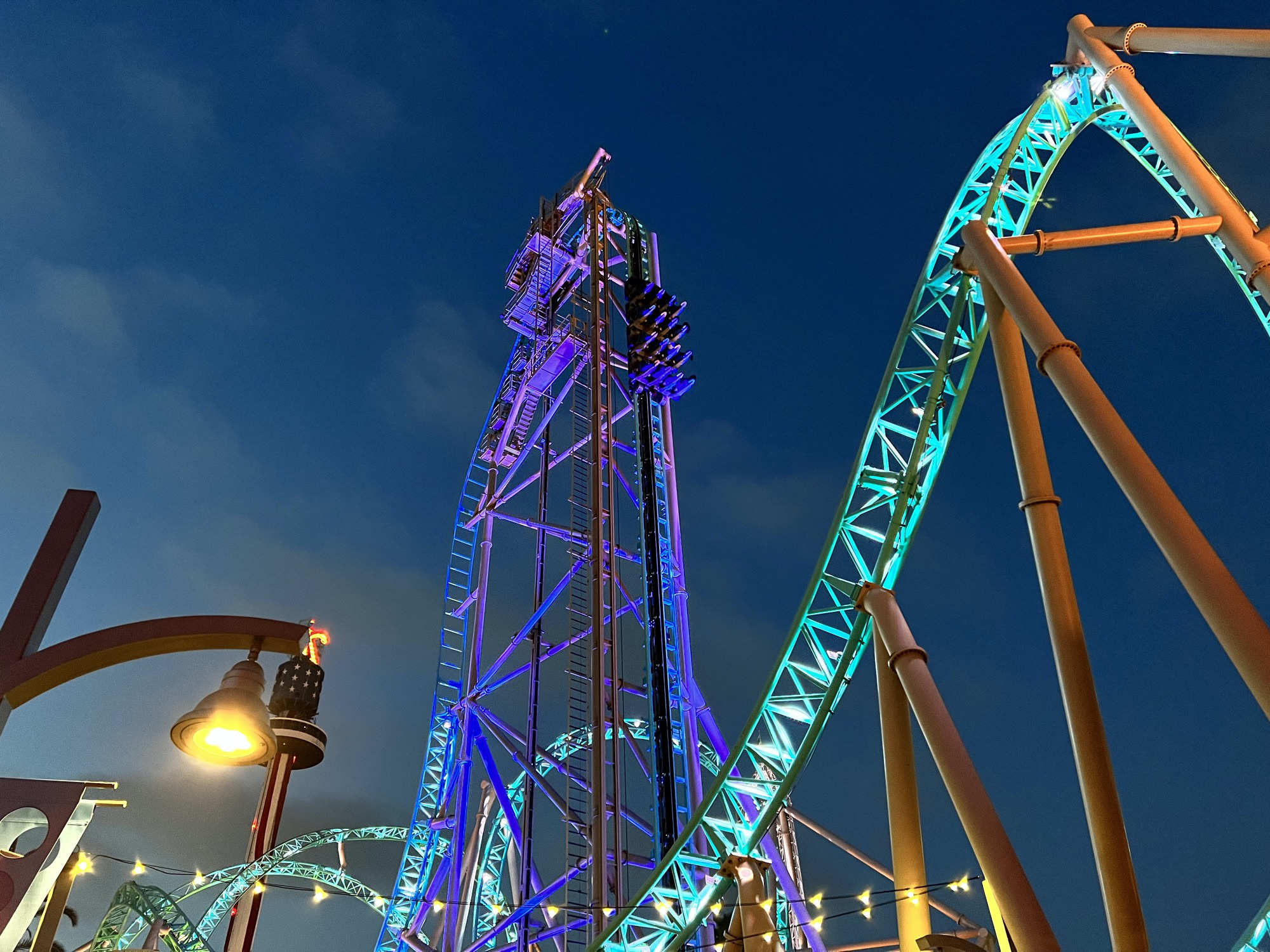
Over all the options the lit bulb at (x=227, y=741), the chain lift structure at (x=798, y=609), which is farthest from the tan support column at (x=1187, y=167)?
the lit bulb at (x=227, y=741)

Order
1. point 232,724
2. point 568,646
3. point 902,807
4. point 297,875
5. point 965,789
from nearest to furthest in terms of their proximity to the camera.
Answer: point 232,724
point 965,789
point 902,807
point 568,646
point 297,875

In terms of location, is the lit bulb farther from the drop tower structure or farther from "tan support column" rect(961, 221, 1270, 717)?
the drop tower structure

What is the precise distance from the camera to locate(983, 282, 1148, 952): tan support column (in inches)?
223

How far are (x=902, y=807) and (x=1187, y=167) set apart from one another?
572 centimetres

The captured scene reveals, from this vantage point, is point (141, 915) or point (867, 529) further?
point (141, 915)

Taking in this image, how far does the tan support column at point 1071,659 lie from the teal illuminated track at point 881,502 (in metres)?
2.31

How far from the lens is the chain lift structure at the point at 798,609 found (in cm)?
652

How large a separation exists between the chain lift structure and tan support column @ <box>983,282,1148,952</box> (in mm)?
18

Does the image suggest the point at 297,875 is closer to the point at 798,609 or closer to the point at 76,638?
the point at 798,609

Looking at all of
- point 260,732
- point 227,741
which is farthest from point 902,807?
point 227,741

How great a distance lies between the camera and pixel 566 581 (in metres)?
15.3

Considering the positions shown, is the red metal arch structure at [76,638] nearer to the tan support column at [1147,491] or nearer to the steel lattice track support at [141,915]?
the tan support column at [1147,491]

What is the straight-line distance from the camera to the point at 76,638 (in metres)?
4.13

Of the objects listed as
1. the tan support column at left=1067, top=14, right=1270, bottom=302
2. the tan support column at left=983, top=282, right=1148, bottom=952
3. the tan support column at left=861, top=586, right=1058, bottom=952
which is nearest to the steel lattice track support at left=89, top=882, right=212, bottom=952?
the tan support column at left=861, top=586, right=1058, bottom=952
